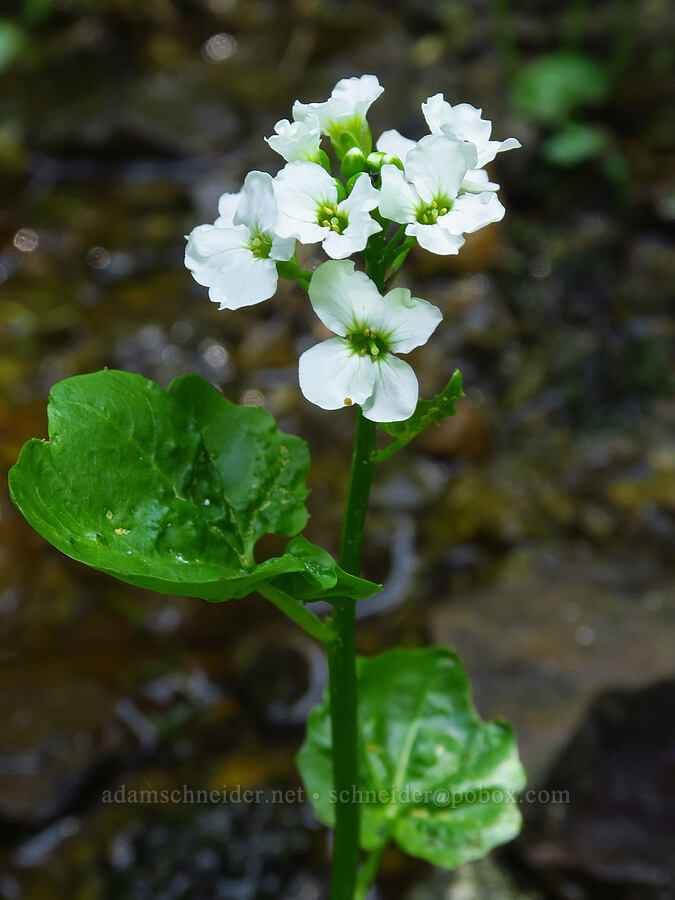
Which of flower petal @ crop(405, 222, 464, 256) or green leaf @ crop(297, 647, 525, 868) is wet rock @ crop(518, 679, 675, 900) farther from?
flower petal @ crop(405, 222, 464, 256)

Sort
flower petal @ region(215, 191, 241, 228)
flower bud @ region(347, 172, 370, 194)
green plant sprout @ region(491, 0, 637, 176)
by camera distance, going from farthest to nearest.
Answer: green plant sprout @ region(491, 0, 637, 176), flower petal @ region(215, 191, 241, 228), flower bud @ region(347, 172, 370, 194)

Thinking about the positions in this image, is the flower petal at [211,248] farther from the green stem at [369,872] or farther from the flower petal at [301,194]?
the green stem at [369,872]

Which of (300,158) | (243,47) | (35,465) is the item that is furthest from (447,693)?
(243,47)

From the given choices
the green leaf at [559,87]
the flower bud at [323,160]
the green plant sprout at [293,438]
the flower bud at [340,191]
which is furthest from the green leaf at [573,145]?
the flower bud at [340,191]

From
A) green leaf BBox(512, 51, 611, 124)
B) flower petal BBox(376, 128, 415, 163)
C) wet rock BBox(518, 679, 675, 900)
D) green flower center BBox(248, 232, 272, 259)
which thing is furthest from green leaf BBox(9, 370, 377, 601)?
green leaf BBox(512, 51, 611, 124)

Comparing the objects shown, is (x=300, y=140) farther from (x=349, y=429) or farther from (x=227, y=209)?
(x=349, y=429)

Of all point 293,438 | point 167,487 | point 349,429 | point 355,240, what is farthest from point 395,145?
point 349,429
